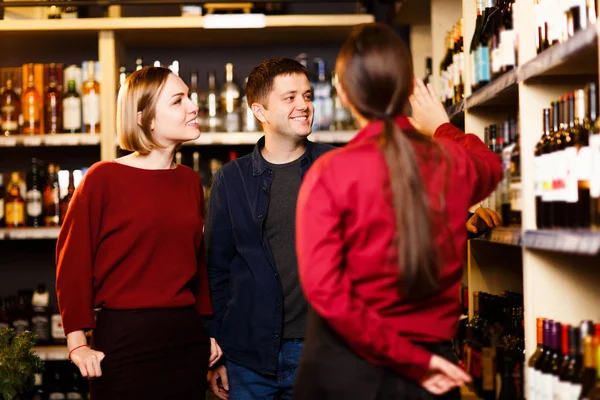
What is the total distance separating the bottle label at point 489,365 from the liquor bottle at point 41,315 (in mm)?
2068

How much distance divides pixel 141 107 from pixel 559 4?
3.77 feet

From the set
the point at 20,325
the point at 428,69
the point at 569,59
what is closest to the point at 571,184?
A: the point at 569,59

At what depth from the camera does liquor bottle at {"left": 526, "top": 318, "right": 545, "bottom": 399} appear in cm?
185

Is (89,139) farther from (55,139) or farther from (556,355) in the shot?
(556,355)

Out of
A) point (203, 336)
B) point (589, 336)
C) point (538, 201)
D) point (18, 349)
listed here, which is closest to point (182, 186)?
point (203, 336)

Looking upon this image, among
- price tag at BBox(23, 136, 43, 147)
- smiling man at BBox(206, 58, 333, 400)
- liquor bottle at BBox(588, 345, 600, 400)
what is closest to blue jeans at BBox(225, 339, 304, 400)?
smiling man at BBox(206, 58, 333, 400)

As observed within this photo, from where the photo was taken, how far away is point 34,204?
359cm

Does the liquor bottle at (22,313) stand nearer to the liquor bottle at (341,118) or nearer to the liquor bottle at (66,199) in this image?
the liquor bottle at (66,199)

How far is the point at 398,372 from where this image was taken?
4.98ft

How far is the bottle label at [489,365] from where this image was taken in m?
2.31

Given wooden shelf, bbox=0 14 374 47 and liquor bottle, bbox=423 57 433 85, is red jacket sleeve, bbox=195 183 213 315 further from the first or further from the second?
liquor bottle, bbox=423 57 433 85

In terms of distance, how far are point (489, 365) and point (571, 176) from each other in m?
0.86

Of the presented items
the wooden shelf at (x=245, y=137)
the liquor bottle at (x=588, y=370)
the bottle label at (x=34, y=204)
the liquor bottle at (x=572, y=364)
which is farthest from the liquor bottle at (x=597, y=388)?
the bottle label at (x=34, y=204)

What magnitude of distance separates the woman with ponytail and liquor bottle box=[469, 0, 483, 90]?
85 centimetres
